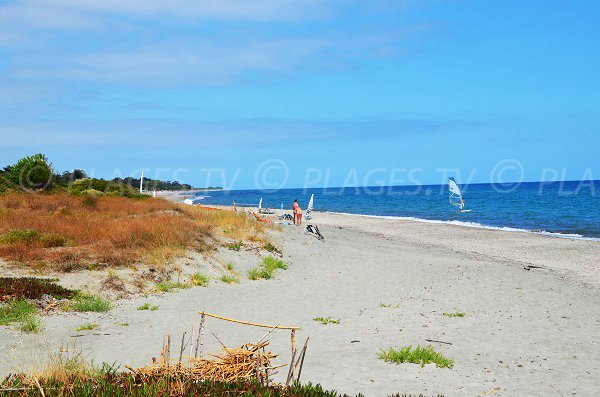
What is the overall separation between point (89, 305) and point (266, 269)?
296 inches

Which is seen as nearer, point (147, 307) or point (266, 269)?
point (147, 307)

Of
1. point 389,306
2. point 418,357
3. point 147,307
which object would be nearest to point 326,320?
point 389,306

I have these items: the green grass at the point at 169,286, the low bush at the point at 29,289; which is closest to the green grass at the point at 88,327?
the low bush at the point at 29,289

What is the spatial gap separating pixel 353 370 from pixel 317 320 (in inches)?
163

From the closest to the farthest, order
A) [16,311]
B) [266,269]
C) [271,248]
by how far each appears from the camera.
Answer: [16,311], [266,269], [271,248]

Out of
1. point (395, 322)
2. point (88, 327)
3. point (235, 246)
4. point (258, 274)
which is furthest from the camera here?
point (235, 246)

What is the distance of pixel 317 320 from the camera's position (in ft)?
43.2

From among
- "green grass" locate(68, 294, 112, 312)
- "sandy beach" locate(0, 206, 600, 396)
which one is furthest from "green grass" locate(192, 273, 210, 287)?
"green grass" locate(68, 294, 112, 312)

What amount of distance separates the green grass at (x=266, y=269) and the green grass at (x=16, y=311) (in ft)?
25.0

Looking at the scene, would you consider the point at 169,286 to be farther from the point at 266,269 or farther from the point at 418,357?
the point at 418,357

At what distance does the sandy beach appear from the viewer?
29.1ft

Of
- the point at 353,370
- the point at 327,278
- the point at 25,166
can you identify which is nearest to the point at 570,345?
the point at 353,370

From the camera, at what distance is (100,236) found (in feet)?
61.8

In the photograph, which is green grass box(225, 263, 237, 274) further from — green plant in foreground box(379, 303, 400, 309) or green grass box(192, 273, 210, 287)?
green plant in foreground box(379, 303, 400, 309)
